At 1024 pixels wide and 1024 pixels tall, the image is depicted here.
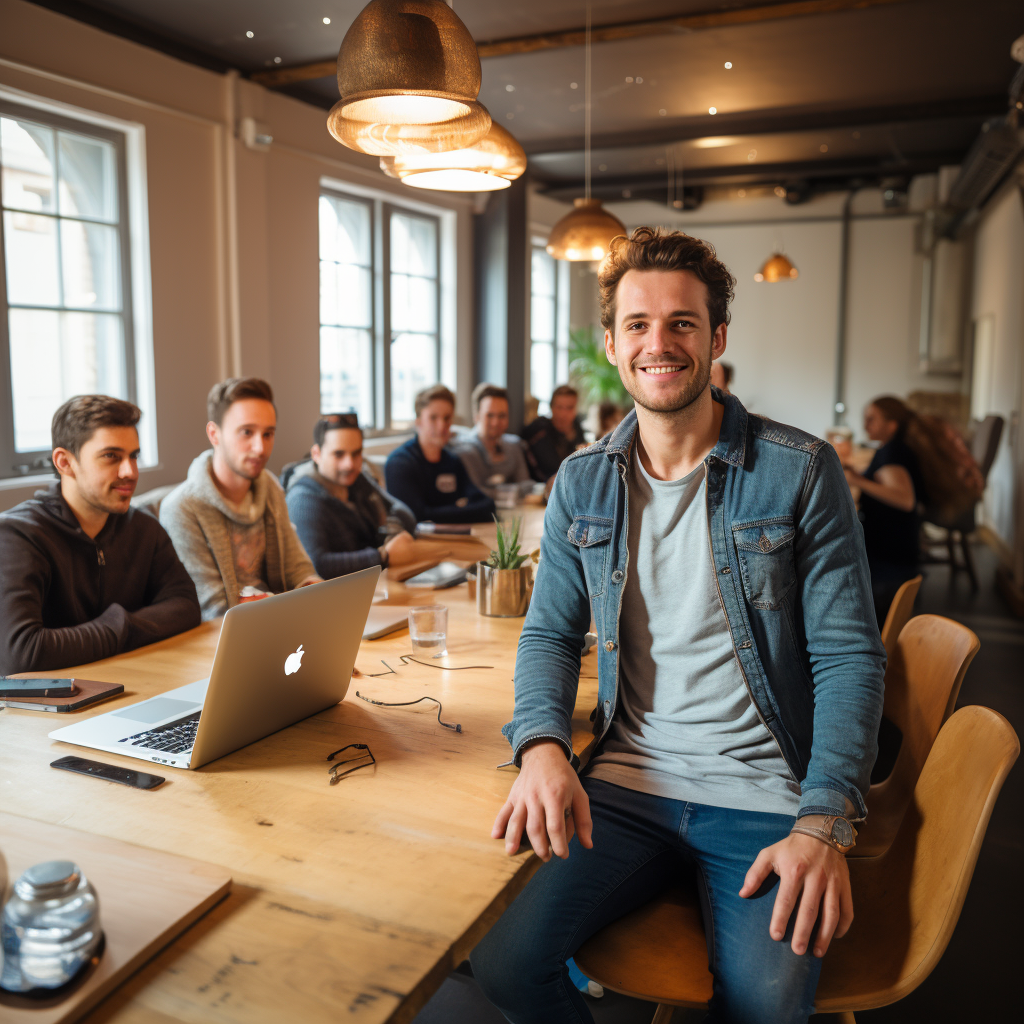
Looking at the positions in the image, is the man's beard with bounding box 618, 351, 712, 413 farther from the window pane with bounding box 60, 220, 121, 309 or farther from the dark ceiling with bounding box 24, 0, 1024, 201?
the window pane with bounding box 60, 220, 121, 309

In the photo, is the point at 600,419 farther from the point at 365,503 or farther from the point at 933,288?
the point at 933,288

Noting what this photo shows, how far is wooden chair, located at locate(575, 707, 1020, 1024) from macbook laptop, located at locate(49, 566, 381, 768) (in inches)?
23.2

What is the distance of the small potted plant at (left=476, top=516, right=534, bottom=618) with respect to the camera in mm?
2166

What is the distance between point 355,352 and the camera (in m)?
6.77

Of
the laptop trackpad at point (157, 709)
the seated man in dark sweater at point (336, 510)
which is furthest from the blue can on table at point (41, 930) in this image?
the seated man in dark sweater at point (336, 510)

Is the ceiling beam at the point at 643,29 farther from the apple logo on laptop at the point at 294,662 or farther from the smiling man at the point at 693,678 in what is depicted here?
the apple logo on laptop at the point at 294,662

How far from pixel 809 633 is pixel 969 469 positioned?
384 cm

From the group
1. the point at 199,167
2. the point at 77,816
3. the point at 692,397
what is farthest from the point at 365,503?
the point at 199,167

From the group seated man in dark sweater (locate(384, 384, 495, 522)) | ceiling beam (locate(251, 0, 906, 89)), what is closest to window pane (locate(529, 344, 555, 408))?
ceiling beam (locate(251, 0, 906, 89))

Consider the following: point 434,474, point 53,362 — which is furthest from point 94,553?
point 53,362

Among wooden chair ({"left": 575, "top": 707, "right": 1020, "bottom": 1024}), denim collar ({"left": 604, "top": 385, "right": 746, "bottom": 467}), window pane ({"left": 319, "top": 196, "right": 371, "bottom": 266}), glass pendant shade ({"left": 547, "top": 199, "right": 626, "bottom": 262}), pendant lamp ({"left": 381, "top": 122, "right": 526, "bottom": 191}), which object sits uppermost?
window pane ({"left": 319, "top": 196, "right": 371, "bottom": 266})

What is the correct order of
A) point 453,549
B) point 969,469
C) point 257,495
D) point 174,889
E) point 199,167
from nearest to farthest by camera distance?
1. point 174,889
2. point 257,495
3. point 453,549
4. point 969,469
5. point 199,167

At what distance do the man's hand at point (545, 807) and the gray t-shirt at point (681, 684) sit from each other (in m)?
0.23

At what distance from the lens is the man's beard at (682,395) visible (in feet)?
4.90
